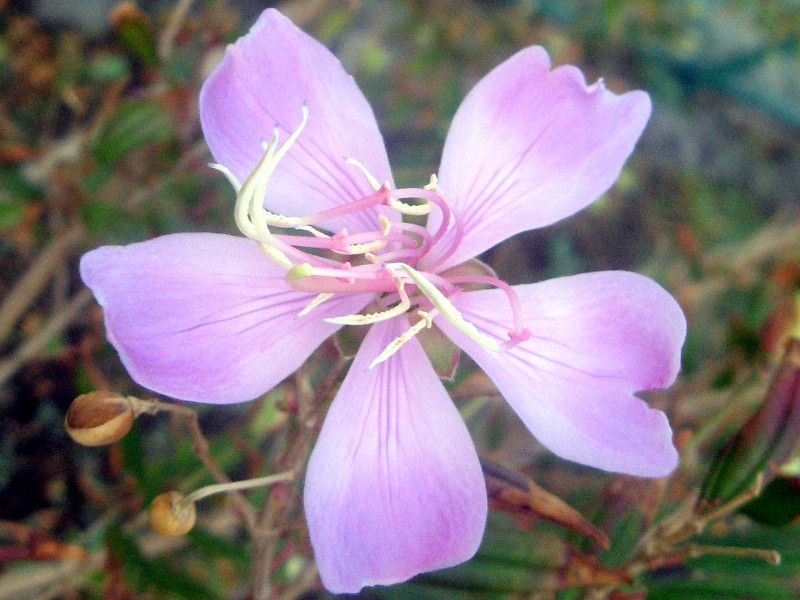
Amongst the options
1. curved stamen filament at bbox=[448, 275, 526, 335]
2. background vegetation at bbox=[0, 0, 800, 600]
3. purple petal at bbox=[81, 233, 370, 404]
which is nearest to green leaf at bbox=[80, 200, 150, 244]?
background vegetation at bbox=[0, 0, 800, 600]

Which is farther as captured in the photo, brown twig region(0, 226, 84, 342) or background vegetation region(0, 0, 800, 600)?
brown twig region(0, 226, 84, 342)

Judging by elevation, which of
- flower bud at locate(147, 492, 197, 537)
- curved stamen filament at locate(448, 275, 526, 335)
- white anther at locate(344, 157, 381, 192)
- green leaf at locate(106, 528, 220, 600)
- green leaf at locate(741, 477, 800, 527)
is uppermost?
white anther at locate(344, 157, 381, 192)

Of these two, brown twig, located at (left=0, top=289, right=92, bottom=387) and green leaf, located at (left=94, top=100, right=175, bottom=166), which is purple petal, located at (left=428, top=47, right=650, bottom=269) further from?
brown twig, located at (left=0, top=289, right=92, bottom=387)

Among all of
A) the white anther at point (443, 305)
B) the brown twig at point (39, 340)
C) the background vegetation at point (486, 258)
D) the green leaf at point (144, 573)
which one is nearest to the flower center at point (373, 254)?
the white anther at point (443, 305)

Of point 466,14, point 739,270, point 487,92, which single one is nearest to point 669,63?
point 466,14

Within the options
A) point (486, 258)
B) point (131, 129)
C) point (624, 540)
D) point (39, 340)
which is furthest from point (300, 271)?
point (486, 258)

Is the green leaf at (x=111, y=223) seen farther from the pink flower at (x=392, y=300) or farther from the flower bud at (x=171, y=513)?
the flower bud at (x=171, y=513)
